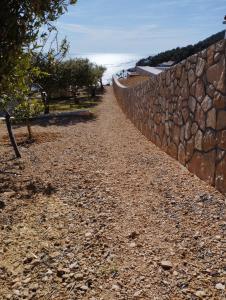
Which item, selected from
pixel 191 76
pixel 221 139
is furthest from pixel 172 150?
pixel 221 139

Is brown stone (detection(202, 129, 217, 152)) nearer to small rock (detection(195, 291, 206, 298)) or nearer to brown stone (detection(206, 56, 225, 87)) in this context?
brown stone (detection(206, 56, 225, 87))

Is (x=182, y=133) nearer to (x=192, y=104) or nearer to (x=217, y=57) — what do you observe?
(x=192, y=104)

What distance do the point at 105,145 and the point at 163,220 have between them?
6.12m

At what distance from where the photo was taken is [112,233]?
472 cm

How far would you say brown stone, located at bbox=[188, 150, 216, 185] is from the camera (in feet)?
18.8

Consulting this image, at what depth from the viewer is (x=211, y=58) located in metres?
5.57

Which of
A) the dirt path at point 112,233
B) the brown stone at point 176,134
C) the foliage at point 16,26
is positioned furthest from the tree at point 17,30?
the brown stone at point 176,134

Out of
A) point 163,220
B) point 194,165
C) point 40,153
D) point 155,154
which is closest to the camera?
point 163,220

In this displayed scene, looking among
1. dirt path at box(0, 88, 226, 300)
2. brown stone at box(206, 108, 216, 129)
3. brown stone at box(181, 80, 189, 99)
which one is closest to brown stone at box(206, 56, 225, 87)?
brown stone at box(206, 108, 216, 129)

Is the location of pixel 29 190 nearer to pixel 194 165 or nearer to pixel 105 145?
pixel 194 165

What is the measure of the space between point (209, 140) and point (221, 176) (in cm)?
69

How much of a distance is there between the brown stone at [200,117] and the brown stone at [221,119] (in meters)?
0.57

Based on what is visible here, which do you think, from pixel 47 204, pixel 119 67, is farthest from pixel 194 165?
pixel 119 67

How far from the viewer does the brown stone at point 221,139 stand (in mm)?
5191
